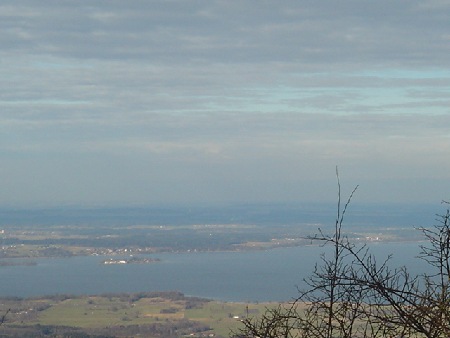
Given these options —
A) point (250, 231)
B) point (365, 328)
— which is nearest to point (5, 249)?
point (250, 231)

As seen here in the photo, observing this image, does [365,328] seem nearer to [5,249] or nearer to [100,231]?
[5,249]

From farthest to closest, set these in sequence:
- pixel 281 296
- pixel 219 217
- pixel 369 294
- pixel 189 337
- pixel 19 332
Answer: pixel 219 217 < pixel 281 296 < pixel 19 332 < pixel 189 337 < pixel 369 294

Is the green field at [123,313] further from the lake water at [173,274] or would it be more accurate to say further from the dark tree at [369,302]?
the dark tree at [369,302]

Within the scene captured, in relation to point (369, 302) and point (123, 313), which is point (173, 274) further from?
point (369, 302)

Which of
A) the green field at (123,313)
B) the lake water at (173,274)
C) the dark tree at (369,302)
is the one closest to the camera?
the dark tree at (369,302)

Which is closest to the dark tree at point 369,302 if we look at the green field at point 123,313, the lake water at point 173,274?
the green field at point 123,313

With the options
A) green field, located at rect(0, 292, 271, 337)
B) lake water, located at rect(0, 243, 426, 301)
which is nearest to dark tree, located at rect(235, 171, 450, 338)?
green field, located at rect(0, 292, 271, 337)

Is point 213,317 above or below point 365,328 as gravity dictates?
below

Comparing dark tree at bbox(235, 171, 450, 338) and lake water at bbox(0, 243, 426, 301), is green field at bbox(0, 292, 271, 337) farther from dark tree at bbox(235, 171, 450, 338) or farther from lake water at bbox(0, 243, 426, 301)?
dark tree at bbox(235, 171, 450, 338)
